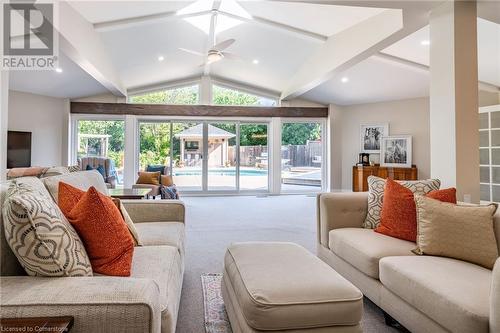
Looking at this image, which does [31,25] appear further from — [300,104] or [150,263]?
[300,104]

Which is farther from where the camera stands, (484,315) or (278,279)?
(278,279)

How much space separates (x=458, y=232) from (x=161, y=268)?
167cm

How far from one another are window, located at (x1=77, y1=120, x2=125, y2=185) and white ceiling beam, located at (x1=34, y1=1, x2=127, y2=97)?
1869 mm

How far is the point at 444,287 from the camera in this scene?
1.43 m

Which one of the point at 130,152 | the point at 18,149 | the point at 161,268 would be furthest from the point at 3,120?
the point at 130,152

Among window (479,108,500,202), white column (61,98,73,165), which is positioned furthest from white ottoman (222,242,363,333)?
white column (61,98,73,165)

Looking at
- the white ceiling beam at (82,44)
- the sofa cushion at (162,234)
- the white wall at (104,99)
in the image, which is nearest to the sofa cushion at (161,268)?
the sofa cushion at (162,234)

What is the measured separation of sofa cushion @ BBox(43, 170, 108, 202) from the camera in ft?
5.21

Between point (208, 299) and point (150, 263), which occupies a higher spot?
point (150, 263)

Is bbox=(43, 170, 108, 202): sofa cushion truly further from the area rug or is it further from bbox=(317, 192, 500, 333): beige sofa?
bbox=(317, 192, 500, 333): beige sofa

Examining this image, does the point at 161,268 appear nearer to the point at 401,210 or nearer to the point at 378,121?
the point at 401,210

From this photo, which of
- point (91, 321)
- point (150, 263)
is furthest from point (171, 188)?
point (91, 321)

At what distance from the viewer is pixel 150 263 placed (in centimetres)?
158

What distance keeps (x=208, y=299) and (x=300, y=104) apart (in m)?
6.87
